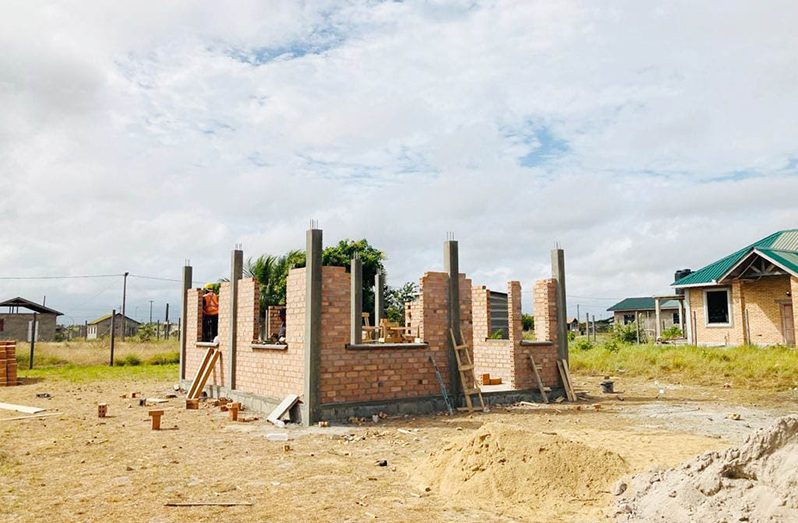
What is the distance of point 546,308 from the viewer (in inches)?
567

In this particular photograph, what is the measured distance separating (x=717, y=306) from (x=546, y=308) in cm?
1567

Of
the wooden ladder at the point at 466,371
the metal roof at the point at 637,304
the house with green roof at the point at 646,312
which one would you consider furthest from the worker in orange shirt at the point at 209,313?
the metal roof at the point at 637,304

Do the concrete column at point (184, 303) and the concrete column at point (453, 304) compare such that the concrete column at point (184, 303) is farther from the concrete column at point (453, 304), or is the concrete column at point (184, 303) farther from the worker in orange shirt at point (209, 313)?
the concrete column at point (453, 304)

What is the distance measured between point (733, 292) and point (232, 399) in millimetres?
20951

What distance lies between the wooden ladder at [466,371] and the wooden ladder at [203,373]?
613cm

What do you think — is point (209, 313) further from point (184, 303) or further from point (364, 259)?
point (364, 259)

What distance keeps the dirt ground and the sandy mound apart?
0.22 ft

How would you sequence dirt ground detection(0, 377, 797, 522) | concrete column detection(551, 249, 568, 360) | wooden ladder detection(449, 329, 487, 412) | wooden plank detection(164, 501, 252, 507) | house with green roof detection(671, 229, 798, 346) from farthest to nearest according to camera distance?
house with green roof detection(671, 229, 798, 346) < concrete column detection(551, 249, 568, 360) < wooden ladder detection(449, 329, 487, 412) < wooden plank detection(164, 501, 252, 507) < dirt ground detection(0, 377, 797, 522)

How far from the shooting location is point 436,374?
476 inches

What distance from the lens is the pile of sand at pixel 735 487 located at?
189 inches

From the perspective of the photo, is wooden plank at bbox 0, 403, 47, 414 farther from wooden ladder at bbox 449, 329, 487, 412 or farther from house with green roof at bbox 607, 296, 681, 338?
house with green roof at bbox 607, 296, 681, 338

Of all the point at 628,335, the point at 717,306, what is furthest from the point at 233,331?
the point at 628,335

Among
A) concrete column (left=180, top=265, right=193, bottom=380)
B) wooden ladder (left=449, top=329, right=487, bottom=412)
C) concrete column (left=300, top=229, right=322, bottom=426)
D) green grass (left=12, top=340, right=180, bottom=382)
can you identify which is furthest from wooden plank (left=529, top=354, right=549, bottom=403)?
green grass (left=12, top=340, right=180, bottom=382)

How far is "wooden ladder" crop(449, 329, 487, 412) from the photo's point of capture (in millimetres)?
12164
